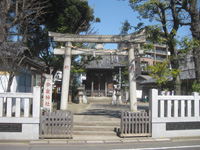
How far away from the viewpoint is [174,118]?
8.38 metres

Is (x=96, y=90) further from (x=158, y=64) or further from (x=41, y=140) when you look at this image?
(x=41, y=140)

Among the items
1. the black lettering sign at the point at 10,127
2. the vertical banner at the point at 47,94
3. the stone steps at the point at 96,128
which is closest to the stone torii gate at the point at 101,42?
the vertical banner at the point at 47,94

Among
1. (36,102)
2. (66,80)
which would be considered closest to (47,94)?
(66,80)

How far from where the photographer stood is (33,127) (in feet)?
25.2

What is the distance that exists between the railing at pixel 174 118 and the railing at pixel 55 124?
3.50 m

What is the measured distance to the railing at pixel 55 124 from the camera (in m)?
7.73

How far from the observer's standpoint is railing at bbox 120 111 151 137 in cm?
809

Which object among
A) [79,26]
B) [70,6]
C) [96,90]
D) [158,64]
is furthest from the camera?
[96,90]

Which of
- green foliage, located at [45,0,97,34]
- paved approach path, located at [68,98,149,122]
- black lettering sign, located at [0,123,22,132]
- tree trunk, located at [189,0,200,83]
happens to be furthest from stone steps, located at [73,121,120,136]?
green foliage, located at [45,0,97,34]

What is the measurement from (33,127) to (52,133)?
0.77 metres

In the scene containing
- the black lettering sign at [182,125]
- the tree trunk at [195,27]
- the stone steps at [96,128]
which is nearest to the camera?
the black lettering sign at [182,125]

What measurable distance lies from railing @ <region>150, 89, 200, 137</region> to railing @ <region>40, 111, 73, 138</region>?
3497mm

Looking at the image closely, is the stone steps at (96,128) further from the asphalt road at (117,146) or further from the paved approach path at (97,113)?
the asphalt road at (117,146)

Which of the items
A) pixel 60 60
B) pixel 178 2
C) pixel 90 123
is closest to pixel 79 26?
pixel 60 60
